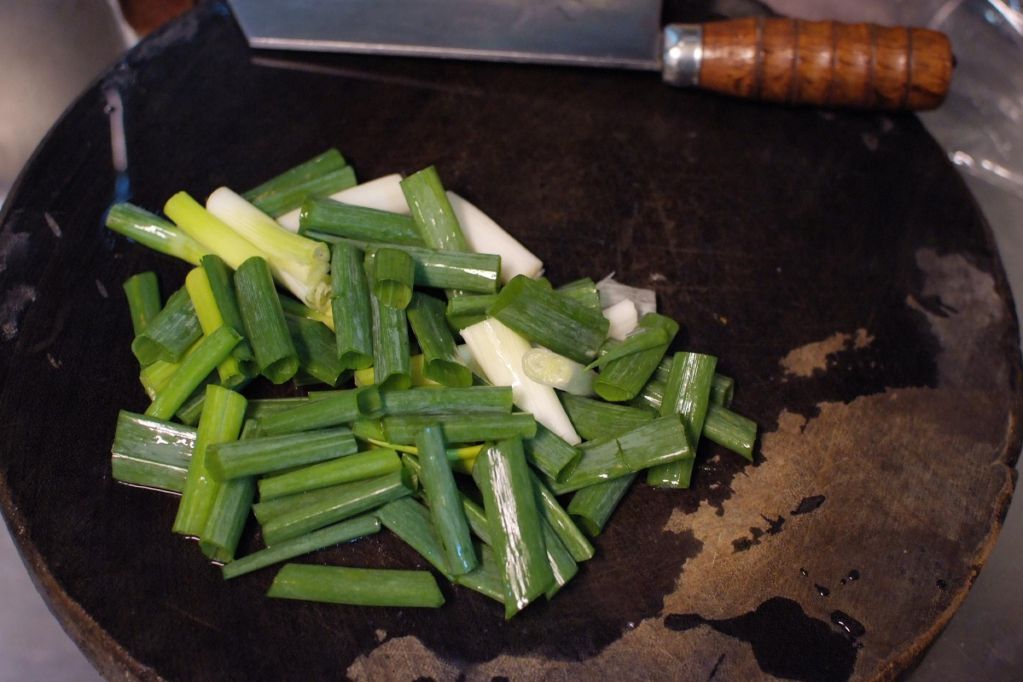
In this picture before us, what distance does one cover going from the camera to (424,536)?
184 centimetres

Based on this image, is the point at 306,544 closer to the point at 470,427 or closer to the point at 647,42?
the point at 470,427

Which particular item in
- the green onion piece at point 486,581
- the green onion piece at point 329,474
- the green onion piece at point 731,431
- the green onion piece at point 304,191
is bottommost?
the green onion piece at point 731,431

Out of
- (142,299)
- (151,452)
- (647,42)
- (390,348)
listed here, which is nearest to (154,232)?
(142,299)

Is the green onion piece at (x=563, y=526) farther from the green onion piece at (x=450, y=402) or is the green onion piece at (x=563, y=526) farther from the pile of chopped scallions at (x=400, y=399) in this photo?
the green onion piece at (x=450, y=402)

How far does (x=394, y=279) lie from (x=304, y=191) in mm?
468

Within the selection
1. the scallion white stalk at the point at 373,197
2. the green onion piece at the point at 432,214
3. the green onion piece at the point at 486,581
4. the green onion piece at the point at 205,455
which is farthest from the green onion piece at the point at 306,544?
the scallion white stalk at the point at 373,197

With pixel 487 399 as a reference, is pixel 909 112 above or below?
below

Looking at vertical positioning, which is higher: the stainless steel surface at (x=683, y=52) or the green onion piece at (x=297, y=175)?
the green onion piece at (x=297, y=175)

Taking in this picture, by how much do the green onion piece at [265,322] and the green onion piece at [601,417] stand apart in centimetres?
61

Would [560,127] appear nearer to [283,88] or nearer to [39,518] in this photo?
[283,88]

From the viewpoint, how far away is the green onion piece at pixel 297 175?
229 cm

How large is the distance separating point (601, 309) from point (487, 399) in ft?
1.35

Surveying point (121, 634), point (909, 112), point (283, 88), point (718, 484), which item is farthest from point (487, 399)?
point (909, 112)

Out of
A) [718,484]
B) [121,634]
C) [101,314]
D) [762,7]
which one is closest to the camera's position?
[121,634]
